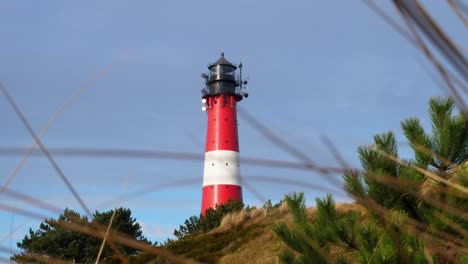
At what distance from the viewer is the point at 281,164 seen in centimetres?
95

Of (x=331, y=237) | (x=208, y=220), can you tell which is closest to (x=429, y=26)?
(x=331, y=237)

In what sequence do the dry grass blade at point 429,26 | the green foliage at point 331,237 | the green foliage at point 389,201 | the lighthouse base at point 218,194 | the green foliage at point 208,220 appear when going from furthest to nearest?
the lighthouse base at point 218,194 → the green foliage at point 208,220 → the green foliage at point 389,201 → the green foliage at point 331,237 → the dry grass blade at point 429,26

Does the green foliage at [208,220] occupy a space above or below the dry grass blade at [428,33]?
above

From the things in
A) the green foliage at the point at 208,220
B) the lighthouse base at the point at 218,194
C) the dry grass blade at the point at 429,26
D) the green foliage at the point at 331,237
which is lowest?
the dry grass blade at the point at 429,26

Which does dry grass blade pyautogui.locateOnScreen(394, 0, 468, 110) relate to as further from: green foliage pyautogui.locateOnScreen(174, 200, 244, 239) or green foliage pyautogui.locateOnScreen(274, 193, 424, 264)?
green foliage pyautogui.locateOnScreen(174, 200, 244, 239)

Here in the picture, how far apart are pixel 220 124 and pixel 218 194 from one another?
4074 millimetres

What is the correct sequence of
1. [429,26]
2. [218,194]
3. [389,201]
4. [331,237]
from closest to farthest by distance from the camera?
[429,26] < [331,237] < [389,201] < [218,194]

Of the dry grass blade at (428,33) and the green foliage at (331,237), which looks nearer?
the dry grass blade at (428,33)

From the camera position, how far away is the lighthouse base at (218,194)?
32.2 m

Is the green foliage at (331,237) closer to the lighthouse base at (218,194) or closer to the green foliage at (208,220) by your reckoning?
the green foliage at (208,220)

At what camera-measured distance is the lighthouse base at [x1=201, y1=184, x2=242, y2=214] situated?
106ft

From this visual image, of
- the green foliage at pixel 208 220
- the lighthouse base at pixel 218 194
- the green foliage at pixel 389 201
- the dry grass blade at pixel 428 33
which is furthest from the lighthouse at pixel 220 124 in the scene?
the dry grass blade at pixel 428 33

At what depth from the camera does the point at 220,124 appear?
3353 centimetres

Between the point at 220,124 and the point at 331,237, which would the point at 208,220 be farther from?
the point at 331,237
